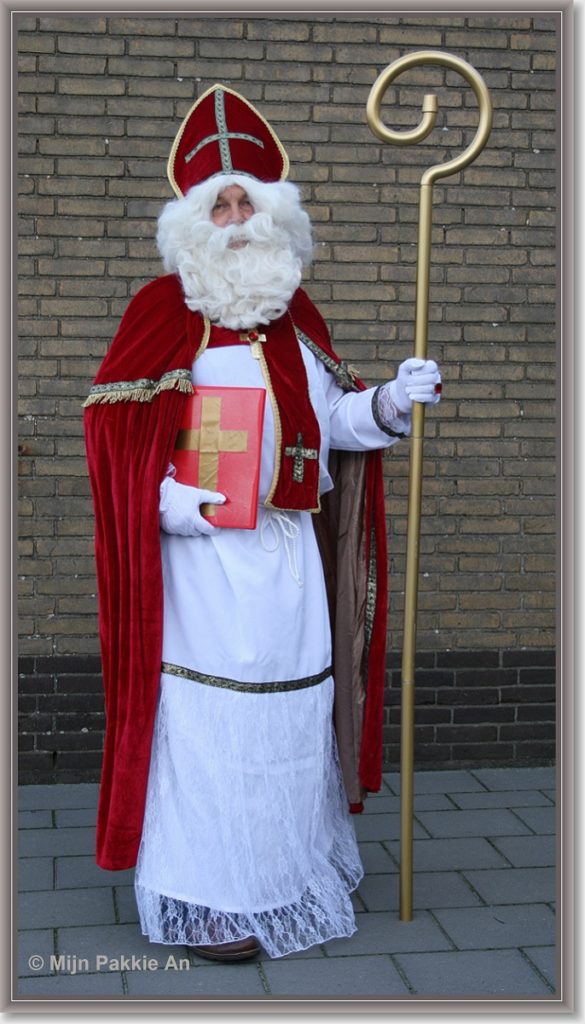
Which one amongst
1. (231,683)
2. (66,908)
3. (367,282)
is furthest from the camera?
(367,282)

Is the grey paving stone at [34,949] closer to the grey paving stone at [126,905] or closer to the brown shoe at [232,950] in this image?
the grey paving stone at [126,905]

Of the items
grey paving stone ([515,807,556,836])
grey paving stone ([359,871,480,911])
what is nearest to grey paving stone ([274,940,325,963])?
grey paving stone ([359,871,480,911])

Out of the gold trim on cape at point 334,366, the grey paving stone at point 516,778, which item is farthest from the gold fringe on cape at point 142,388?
the grey paving stone at point 516,778

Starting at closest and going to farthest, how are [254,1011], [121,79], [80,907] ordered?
[254,1011]
[80,907]
[121,79]

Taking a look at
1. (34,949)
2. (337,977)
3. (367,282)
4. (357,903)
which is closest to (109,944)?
(34,949)

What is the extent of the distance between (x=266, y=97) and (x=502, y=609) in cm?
227

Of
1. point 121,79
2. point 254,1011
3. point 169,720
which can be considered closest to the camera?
point 254,1011

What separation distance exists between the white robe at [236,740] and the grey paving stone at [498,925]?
1.16 ft

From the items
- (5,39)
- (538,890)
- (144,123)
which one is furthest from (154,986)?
(144,123)

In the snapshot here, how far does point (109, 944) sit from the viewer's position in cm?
365

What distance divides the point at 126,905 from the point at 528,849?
1417 mm

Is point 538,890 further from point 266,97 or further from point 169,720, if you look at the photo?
point 266,97

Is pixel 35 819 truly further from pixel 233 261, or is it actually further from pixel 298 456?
pixel 233 261

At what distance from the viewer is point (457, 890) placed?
405 centimetres
